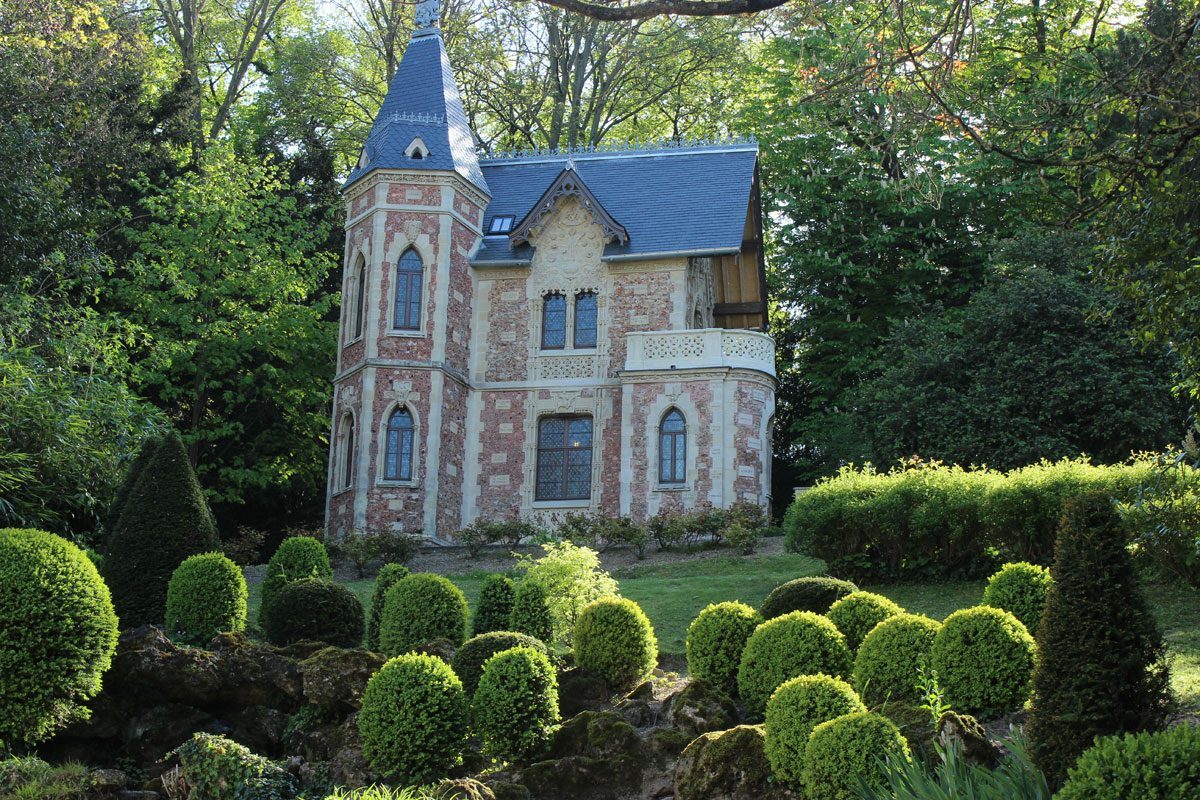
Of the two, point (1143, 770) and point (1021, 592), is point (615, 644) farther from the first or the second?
point (1143, 770)

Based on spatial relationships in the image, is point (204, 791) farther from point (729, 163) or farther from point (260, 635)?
point (729, 163)

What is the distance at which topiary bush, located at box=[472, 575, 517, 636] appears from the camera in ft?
49.8

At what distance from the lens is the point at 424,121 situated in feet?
105

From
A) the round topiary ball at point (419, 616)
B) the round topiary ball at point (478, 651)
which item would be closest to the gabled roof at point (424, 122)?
the round topiary ball at point (419, 616)

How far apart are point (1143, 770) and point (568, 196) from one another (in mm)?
26225

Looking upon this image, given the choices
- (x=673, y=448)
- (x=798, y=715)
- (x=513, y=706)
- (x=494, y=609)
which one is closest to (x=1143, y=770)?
(x=798, y=715)

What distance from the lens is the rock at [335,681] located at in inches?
485

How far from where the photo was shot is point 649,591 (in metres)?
20.0

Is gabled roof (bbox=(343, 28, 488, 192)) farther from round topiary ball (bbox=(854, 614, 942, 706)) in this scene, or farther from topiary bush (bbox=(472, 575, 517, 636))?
round topiary ball (bbox=(854, 614, 942, 706))

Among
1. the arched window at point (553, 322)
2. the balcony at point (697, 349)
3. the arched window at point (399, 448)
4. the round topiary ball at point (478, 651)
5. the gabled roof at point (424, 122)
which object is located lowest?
the round topiary ball at point (478, 651)

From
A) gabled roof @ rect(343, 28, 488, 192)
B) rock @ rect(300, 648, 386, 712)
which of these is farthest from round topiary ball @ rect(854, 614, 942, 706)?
gabled roof @ rect(343, 28, 488, 192)

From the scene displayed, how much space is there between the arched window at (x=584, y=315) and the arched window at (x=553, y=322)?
32cm

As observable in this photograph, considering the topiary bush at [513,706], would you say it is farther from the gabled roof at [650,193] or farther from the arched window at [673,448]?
the gabled roof at [650,193]

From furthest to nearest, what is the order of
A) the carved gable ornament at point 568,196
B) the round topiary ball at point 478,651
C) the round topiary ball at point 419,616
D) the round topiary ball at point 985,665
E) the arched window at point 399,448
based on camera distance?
the carved gable ornament at point 568,196, the arched window at point 399,448, the round topiary ball at point 419,616, the round topiary ball at point 478,651, the round topiary ball at point 985,665
